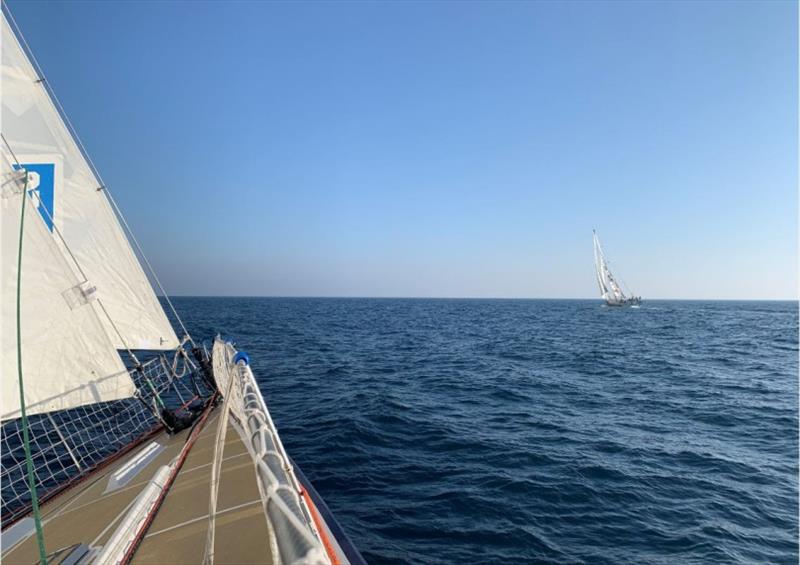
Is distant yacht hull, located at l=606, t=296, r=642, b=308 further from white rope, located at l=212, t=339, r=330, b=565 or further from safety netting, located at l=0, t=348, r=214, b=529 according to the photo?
white rope, located at l=212, t=339, r=330, b=565

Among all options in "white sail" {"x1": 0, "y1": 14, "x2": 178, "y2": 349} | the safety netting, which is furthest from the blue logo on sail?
the safety netting

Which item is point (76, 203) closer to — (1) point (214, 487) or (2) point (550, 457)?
(1) point (214, 487)

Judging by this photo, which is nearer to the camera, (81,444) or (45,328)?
(45,328)

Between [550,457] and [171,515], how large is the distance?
8.24 meters

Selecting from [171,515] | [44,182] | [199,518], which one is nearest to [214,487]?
[199,518]

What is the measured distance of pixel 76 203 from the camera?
7.30 metres

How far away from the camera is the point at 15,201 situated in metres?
4.83

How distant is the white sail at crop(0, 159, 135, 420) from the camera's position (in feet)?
15.7

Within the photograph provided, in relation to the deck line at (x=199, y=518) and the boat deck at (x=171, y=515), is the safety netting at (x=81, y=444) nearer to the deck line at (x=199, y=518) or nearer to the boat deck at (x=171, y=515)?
the boat deck at (x=171, y=515)

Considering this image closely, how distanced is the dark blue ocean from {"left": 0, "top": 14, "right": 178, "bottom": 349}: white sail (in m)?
4.93

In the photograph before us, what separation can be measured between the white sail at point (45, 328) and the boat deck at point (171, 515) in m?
1.30

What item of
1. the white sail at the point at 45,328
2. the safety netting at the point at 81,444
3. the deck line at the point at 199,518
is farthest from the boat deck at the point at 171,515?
the white sail at the point at 45,328

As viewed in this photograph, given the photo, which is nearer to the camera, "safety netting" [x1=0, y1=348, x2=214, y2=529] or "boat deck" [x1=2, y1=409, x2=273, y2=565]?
"boat deck" [x1=2, y1=409, x2=273, y2=565]

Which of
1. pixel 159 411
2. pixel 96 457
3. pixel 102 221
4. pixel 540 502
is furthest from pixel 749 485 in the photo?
pixel 96 457
